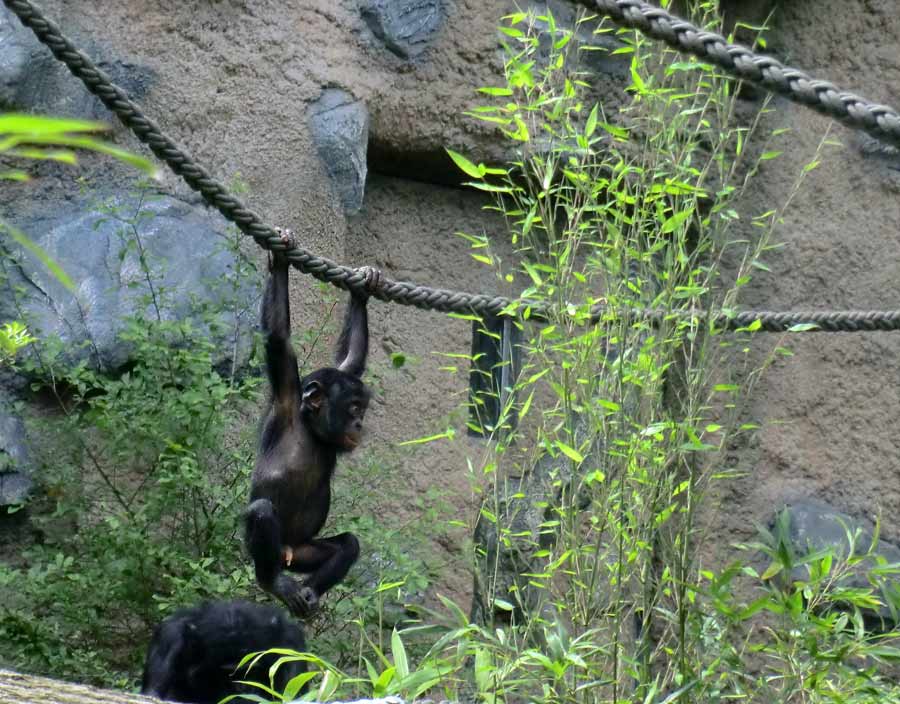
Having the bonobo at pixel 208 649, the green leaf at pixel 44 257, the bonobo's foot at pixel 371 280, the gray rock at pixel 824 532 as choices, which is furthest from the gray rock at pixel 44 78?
the green leaf at pixel 44 257

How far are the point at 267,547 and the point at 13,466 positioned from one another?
1.31 metres

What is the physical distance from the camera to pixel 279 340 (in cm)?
387

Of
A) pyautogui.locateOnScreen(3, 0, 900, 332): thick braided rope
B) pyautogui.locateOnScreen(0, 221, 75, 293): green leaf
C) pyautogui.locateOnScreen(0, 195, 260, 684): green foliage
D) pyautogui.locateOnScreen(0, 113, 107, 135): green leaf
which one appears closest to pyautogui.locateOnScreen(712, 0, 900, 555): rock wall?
pyautogui.locateOnScreen(3, 0, 900, 332): thick braided rope

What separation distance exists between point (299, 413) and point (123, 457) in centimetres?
69

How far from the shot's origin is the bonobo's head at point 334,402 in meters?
4.19

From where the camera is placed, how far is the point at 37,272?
492cm

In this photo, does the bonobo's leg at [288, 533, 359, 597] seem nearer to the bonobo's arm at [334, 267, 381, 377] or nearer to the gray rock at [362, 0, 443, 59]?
the bonobo's arm at [334, 267, 381, 377]

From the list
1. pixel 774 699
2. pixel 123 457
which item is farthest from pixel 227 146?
pixel 774 699

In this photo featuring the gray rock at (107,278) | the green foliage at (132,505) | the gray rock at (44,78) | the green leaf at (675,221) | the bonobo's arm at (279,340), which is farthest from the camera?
the gray rock at (44,78)

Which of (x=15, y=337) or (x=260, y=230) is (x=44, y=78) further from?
(x=260, y=230)

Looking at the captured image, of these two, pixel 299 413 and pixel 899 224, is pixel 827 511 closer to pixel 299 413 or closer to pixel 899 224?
pixel 899 224

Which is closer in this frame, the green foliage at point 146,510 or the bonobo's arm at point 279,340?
the bonobo's arm at point 279,340

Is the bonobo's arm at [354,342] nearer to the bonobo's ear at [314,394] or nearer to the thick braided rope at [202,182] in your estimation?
the bonobo's ear at [314,394]

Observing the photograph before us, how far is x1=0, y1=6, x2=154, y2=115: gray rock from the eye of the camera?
4925 mm
